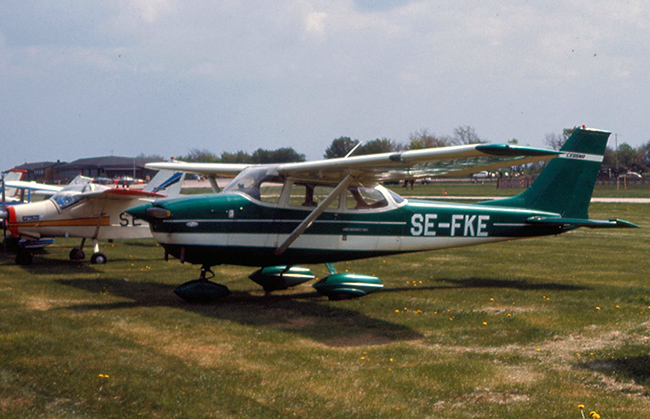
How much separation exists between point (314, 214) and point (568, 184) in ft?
16.0

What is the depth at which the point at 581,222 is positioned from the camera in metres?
10.8

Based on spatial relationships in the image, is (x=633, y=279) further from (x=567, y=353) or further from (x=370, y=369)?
(x=370, y=369)

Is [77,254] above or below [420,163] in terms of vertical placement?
below

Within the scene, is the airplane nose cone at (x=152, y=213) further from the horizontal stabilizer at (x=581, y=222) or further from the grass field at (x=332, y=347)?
the horizontal stabilizer at (x=581, y=222)

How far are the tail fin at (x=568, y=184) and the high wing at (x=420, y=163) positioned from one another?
2856 millimetres

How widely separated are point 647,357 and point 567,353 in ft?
2.48

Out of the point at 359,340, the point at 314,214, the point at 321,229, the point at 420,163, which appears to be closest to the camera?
the point at 359,340

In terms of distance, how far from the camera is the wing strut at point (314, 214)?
934 cm

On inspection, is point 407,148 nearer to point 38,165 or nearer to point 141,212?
point 141,212

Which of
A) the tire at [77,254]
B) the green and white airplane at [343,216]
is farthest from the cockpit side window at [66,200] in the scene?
the green and white airplane at [343,216]

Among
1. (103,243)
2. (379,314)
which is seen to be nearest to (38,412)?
(379,314)

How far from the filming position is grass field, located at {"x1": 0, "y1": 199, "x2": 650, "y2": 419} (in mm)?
5082

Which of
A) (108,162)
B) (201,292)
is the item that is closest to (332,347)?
(201,292)

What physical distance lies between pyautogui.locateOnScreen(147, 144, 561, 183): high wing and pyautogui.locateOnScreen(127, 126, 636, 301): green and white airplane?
0.06 ft
